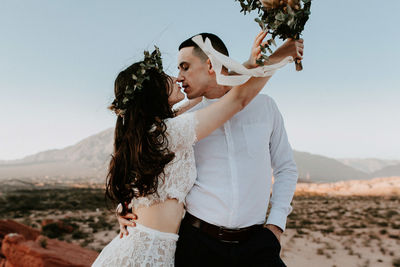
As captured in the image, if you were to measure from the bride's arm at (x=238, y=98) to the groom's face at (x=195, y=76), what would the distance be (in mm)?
555

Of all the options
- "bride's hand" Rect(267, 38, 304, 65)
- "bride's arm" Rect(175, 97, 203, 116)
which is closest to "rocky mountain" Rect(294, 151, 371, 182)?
"bride's arm" Rect(175, 97, 203, 116)

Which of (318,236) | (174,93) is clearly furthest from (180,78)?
(318,236)

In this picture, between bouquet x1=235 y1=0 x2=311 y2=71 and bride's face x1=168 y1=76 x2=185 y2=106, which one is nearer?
bouquet x1=235 y1=0 x2=311 y2=71

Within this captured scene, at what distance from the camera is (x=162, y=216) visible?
5.65 feet

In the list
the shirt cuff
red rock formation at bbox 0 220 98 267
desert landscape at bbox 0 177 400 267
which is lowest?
desert landscape at bbox 0 177 400 267

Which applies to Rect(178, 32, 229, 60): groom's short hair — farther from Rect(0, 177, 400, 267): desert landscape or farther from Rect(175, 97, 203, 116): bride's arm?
Rect(0, 177, 400, 267): desert landscape

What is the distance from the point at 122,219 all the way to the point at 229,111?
1.01 metres

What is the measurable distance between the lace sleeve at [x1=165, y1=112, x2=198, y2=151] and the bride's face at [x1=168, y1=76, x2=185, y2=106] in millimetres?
311

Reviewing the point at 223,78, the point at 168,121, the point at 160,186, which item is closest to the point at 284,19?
the point at 223,78

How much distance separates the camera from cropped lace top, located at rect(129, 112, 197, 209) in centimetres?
170

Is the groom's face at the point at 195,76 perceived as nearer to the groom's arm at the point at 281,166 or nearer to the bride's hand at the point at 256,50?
the groom's arm at the point at 281,166

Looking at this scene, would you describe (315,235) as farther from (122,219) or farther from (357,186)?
(357,186)

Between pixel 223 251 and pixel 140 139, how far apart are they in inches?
32.8

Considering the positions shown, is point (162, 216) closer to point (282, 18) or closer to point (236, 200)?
point (236, 200)
